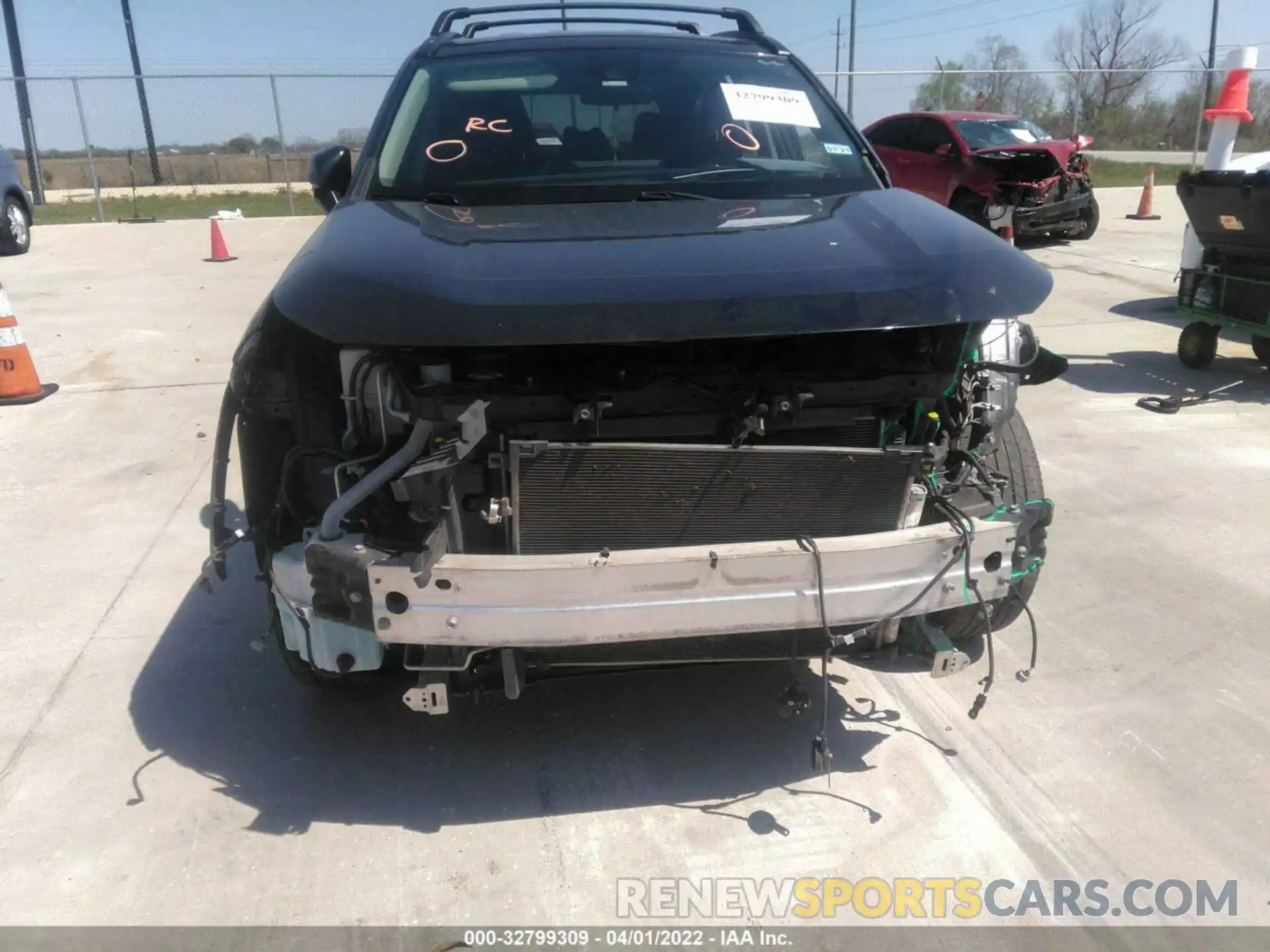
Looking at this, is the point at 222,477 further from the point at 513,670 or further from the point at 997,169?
the point at 997,169

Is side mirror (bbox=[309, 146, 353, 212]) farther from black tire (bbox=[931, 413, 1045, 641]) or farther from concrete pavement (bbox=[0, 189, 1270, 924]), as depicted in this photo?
black tire (bbox=[931, 413, 1045, 641])

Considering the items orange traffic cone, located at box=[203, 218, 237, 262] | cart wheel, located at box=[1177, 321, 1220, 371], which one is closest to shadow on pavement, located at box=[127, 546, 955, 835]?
cart wheel, located at box=[1177, 321, 1220, 371]

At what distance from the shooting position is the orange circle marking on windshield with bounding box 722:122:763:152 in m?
3.28

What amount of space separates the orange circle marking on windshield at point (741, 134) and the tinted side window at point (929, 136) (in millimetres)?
9593

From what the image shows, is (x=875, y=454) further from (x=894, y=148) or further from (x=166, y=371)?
(x=894, y=148)

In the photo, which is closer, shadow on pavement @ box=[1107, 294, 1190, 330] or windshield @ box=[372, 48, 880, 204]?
windshield @ box=[372, 48, 880, 204]

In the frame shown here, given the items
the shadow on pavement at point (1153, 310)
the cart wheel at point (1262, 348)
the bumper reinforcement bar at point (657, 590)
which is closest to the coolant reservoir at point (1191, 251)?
the cart wheel at point (1262, 348)

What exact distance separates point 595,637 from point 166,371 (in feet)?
18.1

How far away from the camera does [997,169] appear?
37.3 ft

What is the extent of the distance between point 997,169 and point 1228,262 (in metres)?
5.73

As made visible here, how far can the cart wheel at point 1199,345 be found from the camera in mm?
6391

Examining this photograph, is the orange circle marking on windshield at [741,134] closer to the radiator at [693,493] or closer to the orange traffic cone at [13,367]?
the radiator at [693,493]

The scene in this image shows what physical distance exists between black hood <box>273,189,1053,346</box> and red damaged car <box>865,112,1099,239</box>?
29.8 ft

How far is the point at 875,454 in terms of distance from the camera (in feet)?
7.49
